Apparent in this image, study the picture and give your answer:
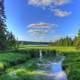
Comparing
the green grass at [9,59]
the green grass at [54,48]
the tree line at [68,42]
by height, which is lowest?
the green grass at [9,59]

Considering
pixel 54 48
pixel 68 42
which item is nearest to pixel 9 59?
pixel 68 42

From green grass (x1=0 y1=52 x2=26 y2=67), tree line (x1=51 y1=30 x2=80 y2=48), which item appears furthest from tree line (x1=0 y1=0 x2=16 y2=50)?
green grass (x1=0 y1=52 x2=26 y2=67)

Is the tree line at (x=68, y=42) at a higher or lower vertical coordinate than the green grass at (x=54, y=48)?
higher

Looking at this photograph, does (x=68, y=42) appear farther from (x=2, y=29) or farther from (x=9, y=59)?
(x=9, y=59)

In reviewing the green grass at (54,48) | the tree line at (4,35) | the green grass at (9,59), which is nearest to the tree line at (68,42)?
the green grass at (54,48)

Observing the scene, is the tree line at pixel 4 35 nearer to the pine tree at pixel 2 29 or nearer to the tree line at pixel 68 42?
the pine tree at pixel 2 29

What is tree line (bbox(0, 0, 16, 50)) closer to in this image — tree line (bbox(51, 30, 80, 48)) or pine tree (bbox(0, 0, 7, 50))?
pine tree (bbox(0, 0, 7, 50))

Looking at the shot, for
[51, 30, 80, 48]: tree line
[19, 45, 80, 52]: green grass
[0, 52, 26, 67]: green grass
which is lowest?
[0, 52, 26, 67]: green grass

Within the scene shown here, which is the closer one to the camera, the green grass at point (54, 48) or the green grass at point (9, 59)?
the green grass at point (9, 59)

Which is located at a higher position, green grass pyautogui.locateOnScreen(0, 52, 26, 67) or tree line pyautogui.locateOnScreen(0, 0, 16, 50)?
tree line pyautogui.locateOnScreen(0, 0, 16, 50)

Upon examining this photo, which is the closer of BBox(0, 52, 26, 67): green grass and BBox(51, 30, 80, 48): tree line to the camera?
BBox(0, 52, 26, 67): green grass

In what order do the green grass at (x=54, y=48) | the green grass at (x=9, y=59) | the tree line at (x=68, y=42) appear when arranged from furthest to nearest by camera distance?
the tree line at (x=68, y=42) < the green grass at (x=54, y=48) < the green grass at (x=9, y=59)

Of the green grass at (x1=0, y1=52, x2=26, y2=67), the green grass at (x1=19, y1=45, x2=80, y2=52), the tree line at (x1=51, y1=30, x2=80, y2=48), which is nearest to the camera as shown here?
the green grass at (x1=0, y1=52, x2=26, y2=67)

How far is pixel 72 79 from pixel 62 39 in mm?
24249
